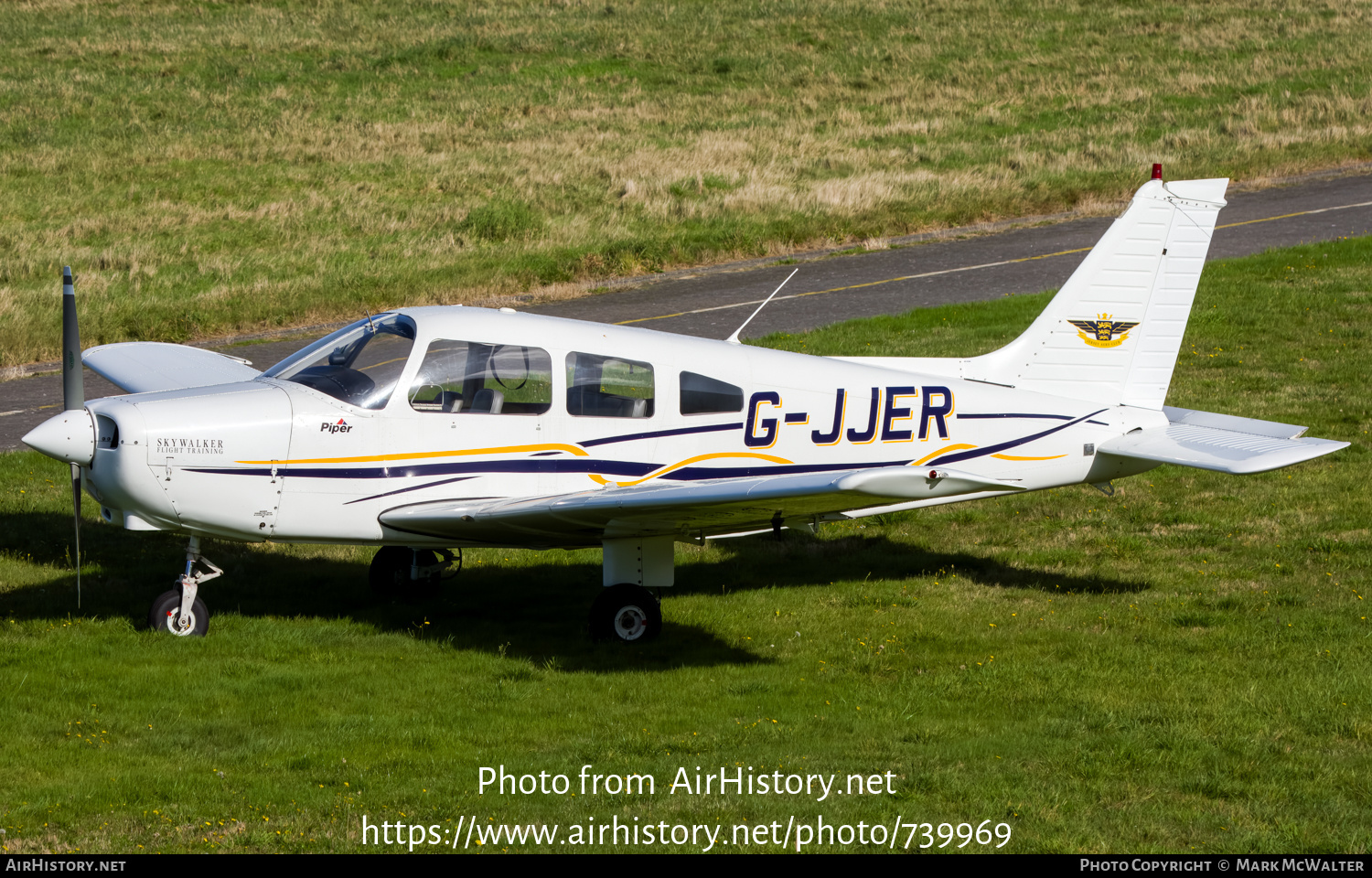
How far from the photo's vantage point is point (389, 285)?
23.0 metres

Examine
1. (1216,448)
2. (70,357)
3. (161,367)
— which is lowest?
(1216,448)

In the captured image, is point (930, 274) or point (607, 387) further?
point (930, 274)

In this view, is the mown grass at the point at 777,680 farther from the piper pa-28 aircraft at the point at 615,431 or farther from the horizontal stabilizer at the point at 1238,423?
the horizontal stabilizer at the point at 1238,423

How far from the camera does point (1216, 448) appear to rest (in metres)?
10.3

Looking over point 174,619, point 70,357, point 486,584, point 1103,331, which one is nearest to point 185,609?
point 174,619

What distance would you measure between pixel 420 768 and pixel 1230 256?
20846mm

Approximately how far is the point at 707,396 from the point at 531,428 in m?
1.42

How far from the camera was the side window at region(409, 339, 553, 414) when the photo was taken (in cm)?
988

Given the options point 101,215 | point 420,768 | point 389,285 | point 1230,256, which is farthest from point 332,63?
point 420,768

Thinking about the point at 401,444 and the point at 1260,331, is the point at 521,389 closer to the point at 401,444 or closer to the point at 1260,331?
the point at 401,444

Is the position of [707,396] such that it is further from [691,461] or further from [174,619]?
[174,619]

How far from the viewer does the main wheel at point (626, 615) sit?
10.1 meters

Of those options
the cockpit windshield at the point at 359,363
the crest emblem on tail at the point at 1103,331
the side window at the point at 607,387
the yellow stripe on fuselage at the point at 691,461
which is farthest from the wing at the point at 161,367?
the crest emblem on tail at the point at 1103,331

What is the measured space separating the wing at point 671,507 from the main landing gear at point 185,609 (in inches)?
58.3
